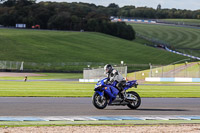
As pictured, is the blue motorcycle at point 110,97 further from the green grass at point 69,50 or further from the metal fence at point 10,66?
the green grass at point 69,50

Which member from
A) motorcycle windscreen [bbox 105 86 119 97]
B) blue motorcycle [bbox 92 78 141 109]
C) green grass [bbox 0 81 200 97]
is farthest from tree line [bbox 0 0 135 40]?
motorcycle windscreen [bbox 105 86 119 97]

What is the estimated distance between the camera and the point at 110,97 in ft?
62.3

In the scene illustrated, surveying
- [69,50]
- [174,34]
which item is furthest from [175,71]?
[174,34]

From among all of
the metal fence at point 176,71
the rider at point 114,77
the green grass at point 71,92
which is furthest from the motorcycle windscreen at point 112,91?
the metal fence at point 176,71

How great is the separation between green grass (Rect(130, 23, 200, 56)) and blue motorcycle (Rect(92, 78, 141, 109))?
12938cm

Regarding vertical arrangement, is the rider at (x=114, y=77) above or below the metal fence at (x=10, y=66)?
above

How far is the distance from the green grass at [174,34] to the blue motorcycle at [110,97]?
424ft

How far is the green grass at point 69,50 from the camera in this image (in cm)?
10525

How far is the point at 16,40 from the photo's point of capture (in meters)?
122

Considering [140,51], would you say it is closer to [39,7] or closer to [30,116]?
[39,7]

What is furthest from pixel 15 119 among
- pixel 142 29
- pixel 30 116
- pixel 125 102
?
pixel 142 29

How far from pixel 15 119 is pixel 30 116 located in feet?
3.27

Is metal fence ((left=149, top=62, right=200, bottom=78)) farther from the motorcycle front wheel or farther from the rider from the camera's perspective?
the motorcycle front wheel

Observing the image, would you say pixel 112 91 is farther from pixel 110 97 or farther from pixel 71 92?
pixel 71 92
